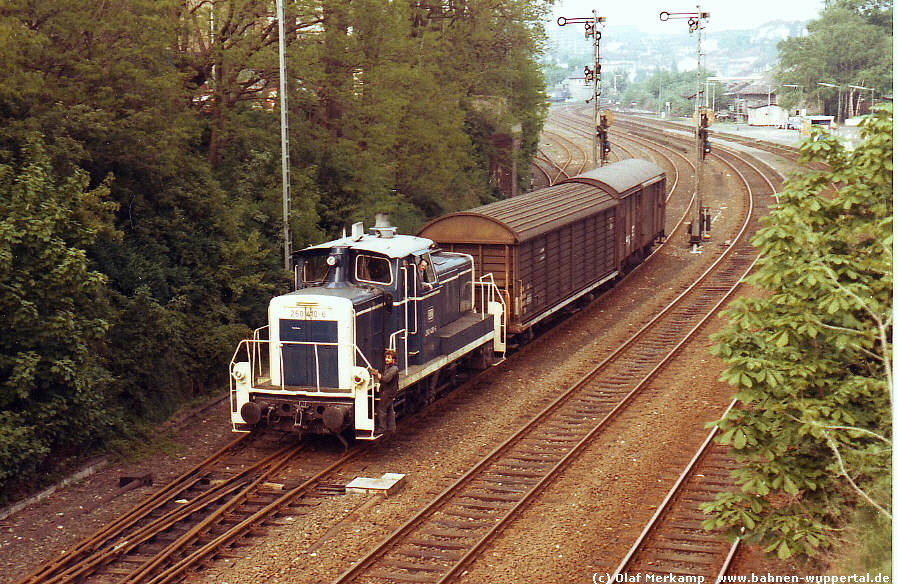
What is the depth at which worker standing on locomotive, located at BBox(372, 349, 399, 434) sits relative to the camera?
614 inches

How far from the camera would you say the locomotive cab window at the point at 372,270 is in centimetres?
1633

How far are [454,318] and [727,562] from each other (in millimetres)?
8785

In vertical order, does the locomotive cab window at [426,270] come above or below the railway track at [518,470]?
above

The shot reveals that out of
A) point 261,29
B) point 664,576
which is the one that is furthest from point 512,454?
point 261,29

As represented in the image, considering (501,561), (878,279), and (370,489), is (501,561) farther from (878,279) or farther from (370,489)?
(878,279)

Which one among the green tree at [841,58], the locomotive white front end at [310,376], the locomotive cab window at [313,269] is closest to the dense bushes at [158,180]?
the locomotive white front end at [310,376]

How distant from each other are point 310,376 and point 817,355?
26.9 ft

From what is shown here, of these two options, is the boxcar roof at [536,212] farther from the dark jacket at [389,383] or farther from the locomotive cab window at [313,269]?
the dark jacket at [389,383]

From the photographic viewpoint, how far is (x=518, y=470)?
15.4 m

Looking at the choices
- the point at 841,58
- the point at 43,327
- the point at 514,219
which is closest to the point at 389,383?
the point at 43,327

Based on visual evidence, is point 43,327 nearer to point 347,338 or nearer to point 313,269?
point 313,269

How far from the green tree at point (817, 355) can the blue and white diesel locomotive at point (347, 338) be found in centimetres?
653

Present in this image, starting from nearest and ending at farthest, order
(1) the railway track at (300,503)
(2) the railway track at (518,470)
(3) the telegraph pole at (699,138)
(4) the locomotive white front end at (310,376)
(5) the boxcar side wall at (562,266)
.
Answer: (1) the railway track at (300,503) → (2) the railway track at (518,470) → (4) the locomotive white front end at (310,376) → (5) the boxcar side wall at (562,266) → (3) the telegraph pole at (699,138)

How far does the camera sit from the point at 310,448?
16578mm
